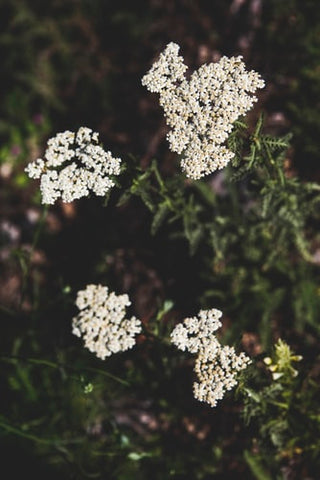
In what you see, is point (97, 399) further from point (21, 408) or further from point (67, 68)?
point (67, 68)

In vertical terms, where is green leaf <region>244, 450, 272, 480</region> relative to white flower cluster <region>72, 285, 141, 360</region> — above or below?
below

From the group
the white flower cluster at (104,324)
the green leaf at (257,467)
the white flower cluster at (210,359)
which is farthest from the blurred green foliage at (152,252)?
the white flower cluster at (104,324)

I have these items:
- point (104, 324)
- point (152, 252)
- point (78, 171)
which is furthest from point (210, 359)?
point (152, 252)

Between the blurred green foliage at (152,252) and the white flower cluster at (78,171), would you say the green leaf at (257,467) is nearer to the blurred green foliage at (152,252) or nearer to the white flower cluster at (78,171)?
the blurred green foliage at (152,252)

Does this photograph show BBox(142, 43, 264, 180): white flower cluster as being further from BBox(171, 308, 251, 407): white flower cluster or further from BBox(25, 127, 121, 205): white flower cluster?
BBox(171, 308, 251, 407): white flower cluster

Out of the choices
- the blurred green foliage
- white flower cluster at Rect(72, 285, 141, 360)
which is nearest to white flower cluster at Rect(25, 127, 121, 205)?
the blurred green foliage

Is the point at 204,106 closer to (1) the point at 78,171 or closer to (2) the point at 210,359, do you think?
(1) the point at 78,171
